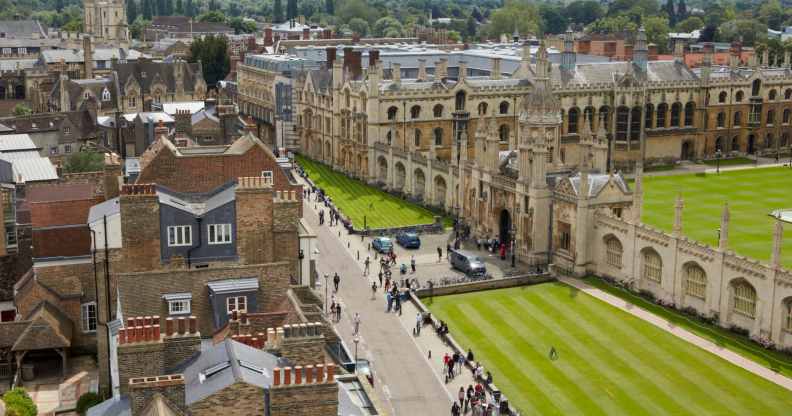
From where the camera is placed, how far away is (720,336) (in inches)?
1858

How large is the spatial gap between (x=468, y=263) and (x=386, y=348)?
1357 centimetres

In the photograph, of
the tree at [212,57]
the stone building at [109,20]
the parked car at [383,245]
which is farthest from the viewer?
the stone building at [109,20]

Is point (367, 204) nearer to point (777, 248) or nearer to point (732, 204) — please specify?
point (732, 204)

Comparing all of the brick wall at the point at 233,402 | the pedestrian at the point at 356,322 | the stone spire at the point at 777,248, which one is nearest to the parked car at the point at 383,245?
the pedestrian at the point at 356,322

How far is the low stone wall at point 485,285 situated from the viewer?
177ft

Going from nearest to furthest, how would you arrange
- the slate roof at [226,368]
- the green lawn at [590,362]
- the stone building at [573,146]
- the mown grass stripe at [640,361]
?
the slate roof at [226,368] < the green lawn at [590,362] < the mown grass stripe at [640,361] < the stone building at [573,146]

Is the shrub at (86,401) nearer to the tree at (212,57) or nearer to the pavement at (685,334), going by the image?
the pavement at (685,334)

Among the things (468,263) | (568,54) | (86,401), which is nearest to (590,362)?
(468,263)

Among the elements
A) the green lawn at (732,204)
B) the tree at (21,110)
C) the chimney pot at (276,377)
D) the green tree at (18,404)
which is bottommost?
the green lawn at (732,204)

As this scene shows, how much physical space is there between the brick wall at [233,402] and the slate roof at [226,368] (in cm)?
11

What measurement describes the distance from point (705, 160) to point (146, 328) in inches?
3318

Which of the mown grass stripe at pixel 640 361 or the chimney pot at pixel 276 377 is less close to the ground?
the chimney pot at pixel 276 377

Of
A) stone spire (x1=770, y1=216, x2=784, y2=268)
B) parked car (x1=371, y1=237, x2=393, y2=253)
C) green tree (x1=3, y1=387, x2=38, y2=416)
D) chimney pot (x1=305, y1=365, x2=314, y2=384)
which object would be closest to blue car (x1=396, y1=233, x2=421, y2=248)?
parked car (x1=371, y1=237, x2=393, y2=253)

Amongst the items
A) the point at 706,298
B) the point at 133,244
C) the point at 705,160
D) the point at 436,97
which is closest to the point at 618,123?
the point at 705,160
